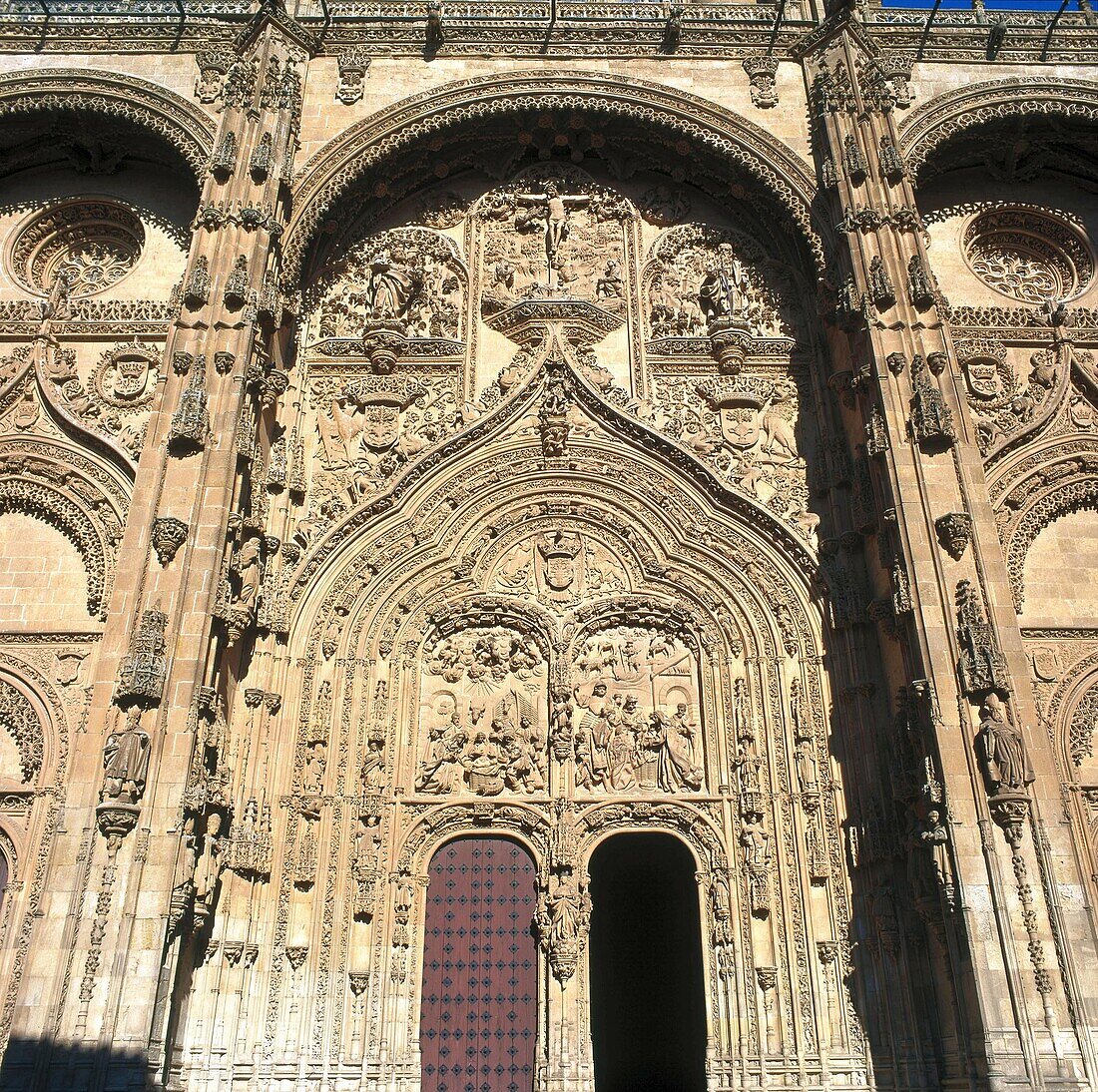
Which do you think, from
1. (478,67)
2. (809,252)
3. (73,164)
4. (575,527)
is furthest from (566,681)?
(73,164)

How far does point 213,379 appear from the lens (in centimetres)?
1309

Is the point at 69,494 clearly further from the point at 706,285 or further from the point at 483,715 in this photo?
the point at 706,285

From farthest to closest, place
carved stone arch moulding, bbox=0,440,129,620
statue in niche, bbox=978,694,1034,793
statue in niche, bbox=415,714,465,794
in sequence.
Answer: carved stone arch moulding, bbox=0,440,129,620
statue in niche, bbox=415,714,465,794
statue in niche, bbox=978,694,1034,793

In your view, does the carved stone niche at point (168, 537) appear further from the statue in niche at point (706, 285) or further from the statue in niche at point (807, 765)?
the statue in niche at point (807, 765)

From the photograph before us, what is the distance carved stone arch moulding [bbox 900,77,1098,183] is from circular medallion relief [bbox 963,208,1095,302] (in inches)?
53.8

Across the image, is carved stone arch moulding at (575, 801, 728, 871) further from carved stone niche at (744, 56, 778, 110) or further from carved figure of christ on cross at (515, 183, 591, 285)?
carved stone niche at (744, 56, 778, 110)

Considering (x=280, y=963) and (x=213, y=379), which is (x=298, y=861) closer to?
(x=280, y=963)

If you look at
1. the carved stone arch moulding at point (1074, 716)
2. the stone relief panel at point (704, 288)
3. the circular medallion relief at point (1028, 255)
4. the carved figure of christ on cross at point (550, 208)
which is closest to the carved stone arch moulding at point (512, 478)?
the stone relief panel at point (704, 288)

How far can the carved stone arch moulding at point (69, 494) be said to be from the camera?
13.6 meters

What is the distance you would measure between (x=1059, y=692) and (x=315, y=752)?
8.93m

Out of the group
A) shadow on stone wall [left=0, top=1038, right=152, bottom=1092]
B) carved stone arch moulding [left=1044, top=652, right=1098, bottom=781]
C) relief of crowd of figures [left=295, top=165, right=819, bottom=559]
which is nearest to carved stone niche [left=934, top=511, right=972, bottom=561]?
→ relief of crowd of figures [left=295, top=165, right=819, bottom=559]

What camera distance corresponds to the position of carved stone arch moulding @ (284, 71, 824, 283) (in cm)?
1540

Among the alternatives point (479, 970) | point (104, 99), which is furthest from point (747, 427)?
point (104, 99)

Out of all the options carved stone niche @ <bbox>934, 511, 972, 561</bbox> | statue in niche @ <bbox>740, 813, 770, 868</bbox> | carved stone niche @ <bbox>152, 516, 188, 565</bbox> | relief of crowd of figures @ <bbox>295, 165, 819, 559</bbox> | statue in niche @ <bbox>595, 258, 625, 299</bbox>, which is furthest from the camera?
statue in niche @ <bbox>595, 258, 625, 299</bbox>
